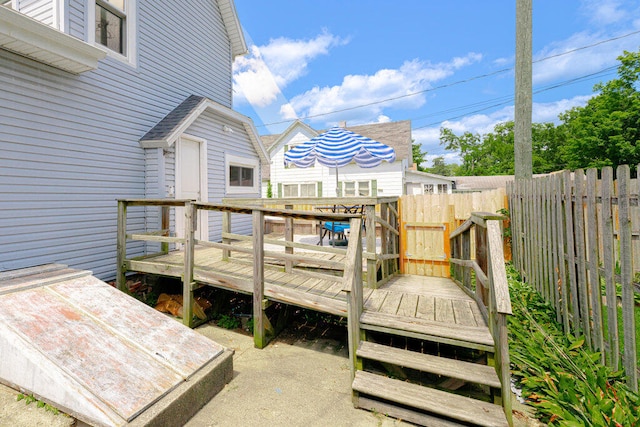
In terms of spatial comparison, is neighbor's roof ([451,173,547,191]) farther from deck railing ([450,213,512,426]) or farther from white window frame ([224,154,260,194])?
deck railing ([450,213,512,426])

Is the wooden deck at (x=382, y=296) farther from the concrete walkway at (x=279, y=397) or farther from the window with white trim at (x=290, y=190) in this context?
the window with white trim at (x=290, y=190)

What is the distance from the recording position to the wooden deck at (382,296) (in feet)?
9.04

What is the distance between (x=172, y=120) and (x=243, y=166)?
2514mm

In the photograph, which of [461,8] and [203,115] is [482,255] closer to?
[203,115]

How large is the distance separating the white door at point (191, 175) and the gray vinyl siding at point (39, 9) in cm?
265

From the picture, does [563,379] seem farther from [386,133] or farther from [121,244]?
[386,133]

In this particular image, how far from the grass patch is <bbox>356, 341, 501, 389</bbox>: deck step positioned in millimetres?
455

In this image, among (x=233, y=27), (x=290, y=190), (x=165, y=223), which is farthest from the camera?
(x=290, y=190)

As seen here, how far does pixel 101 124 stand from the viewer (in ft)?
18.0

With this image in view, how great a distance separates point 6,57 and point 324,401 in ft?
19.5

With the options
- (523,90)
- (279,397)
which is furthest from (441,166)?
(279,397)

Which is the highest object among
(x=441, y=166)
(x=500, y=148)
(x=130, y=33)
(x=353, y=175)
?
(x=441, y=166)

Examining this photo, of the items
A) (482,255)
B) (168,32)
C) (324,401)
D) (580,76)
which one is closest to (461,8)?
(580,76)

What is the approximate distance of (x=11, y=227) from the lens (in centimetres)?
429
